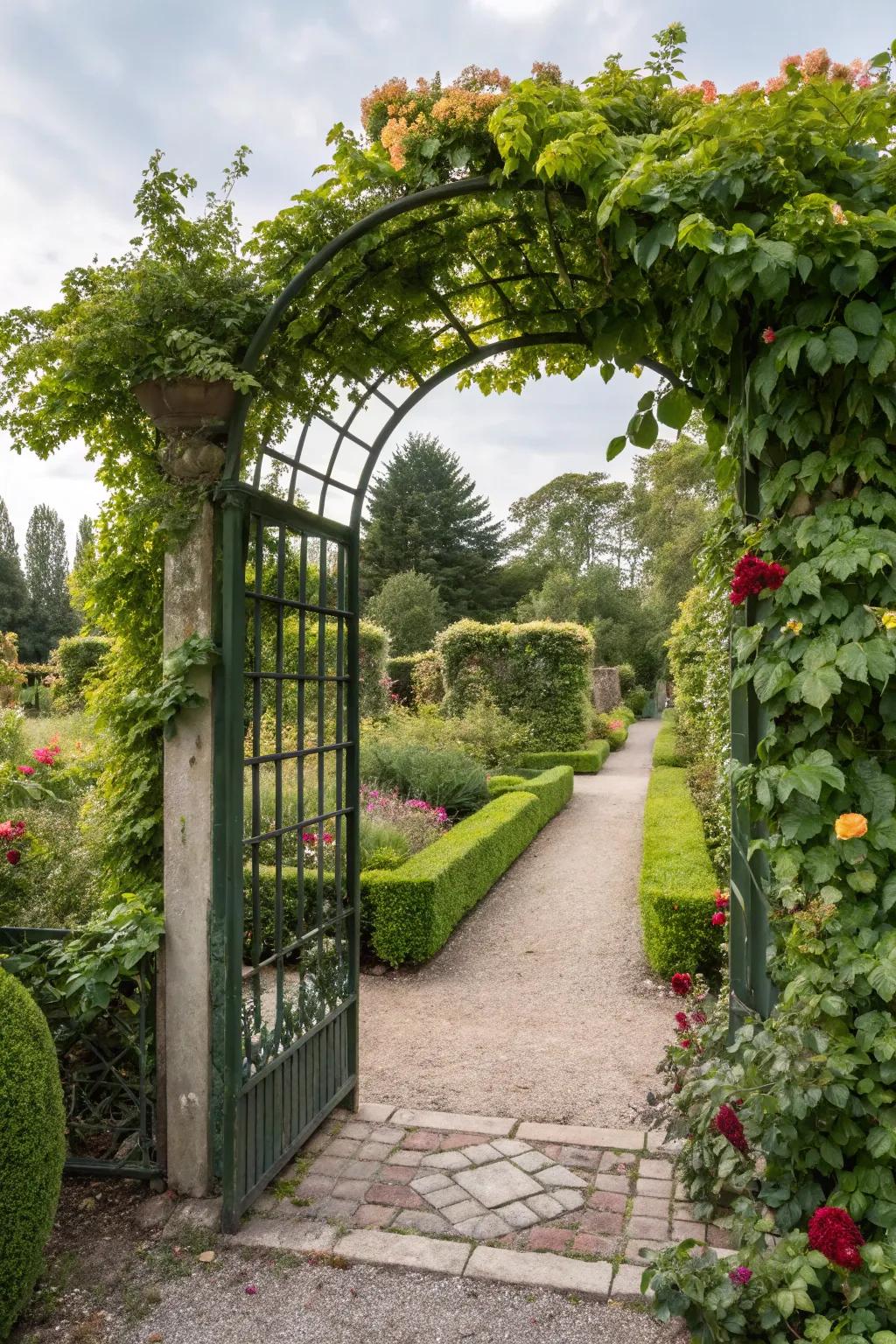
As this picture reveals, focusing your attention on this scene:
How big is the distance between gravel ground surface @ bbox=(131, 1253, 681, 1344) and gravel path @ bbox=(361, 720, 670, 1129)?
130 centimetres

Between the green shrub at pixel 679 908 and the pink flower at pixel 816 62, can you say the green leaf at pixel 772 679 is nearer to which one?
the pink flower at pixel 816 62

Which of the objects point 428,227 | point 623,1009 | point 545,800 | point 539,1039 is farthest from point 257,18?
point 545,800

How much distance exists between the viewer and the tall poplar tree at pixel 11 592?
31359 millimetres

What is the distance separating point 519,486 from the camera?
36844 millimetres

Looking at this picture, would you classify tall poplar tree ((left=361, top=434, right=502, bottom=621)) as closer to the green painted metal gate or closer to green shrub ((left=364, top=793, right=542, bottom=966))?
green shrub ((left=364, top=793, right=542, bottom=966))

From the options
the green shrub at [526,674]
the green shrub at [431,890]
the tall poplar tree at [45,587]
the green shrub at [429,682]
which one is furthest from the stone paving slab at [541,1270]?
the tall poplar tree at [45,587]

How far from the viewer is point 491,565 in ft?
100

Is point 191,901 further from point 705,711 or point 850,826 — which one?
point 705,711

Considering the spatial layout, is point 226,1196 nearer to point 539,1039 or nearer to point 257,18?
point 539,1039

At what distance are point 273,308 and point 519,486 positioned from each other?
3488 cm

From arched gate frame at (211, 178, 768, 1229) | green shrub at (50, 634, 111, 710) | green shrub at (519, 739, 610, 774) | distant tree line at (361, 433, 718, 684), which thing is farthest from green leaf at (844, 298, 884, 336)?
distant tree line at (361, 433, 718, 684)

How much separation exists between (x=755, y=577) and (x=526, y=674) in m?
12.2

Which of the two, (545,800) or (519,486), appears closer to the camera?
(545,800)

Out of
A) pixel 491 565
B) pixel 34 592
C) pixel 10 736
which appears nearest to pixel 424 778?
pixel 10 736
